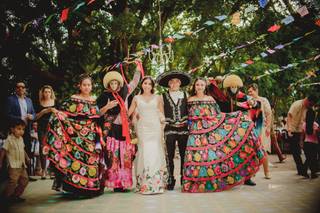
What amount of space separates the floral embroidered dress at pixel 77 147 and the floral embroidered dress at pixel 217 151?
61.0 inches

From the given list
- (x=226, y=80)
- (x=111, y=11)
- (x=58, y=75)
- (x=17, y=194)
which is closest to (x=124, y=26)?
(x=111, y=11)

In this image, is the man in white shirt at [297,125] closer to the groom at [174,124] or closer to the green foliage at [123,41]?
the green foliage at [123,41]

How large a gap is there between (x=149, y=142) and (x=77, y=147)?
1.30 meters

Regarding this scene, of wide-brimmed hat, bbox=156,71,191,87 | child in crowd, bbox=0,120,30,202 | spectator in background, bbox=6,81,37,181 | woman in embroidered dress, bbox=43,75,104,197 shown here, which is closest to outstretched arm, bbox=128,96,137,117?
wide-brimmed hat, bbox=156,71,191,87

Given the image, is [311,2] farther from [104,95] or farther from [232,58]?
[232,58]

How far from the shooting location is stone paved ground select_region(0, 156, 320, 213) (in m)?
5.52

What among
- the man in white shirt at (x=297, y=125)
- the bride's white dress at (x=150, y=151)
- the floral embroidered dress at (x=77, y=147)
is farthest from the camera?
the man in white shirt at (x=297, y=125)

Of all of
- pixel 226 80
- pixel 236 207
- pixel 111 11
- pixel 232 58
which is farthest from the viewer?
pixel 232 58

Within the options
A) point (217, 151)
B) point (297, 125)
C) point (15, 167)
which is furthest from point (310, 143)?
point (15, 167)

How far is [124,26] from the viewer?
13.4 m

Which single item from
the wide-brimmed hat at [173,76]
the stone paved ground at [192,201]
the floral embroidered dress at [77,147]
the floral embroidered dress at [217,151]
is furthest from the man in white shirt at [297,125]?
the floral embroidered dress at [77,147]

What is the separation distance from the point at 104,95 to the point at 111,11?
7946 mm

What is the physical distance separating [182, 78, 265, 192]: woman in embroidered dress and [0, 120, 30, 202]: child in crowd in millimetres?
2587

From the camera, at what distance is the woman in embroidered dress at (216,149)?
24.0ft
